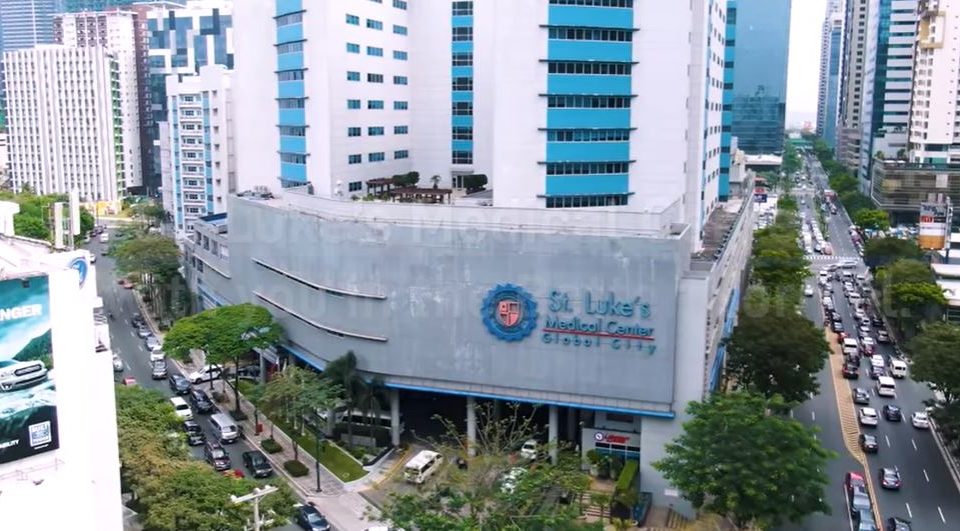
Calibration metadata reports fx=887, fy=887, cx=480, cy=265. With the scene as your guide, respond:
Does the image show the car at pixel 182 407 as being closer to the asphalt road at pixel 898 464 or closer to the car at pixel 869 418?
the asphalt road at pixel 898 464

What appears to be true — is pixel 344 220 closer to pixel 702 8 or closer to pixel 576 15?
pixel 576 15

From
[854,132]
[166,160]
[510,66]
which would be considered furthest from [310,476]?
[854,132]

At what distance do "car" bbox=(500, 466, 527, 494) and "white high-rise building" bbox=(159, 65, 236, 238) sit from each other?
140 feet

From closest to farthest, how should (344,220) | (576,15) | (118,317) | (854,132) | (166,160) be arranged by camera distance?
(344,220) < (576,15) < (118,317) < (166,160) < (854,132)

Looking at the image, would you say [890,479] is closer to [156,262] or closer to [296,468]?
[296,468]

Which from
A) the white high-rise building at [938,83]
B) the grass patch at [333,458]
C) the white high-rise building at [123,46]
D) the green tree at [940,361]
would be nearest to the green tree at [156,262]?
the grass patch at [333,458]

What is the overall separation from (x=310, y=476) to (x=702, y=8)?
24.6 metres

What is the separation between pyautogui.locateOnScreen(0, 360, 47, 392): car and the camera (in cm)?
1416

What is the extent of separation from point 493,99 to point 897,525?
91.2 ft

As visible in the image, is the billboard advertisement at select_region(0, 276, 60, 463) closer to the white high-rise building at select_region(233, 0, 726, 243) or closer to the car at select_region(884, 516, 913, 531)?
the car at select_region(884, 516, 913, 531)

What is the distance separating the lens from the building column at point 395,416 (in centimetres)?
3177

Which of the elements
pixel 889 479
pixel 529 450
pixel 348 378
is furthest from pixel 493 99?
pixel 889 479

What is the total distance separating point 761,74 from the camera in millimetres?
159500

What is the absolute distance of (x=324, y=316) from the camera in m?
33.1
